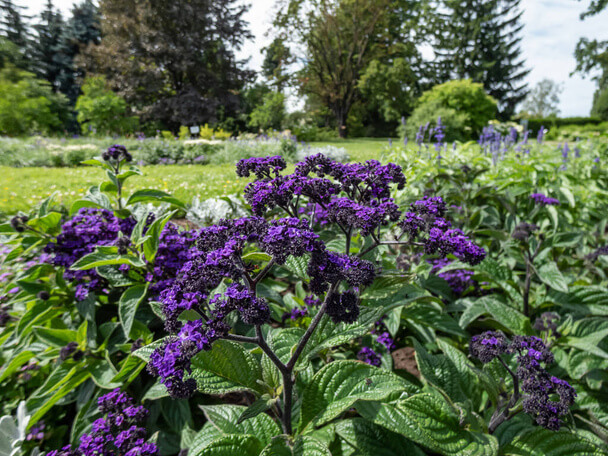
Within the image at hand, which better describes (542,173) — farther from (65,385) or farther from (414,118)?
(414,118)

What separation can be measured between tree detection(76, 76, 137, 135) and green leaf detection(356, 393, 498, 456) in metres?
22.5

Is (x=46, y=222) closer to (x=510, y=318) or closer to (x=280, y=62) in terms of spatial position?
(x=510, y=318)

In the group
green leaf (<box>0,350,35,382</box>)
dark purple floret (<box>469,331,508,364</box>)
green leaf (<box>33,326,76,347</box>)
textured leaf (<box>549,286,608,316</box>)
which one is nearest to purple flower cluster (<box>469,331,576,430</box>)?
dark purple floret (<box>469,331,508,364</box>)

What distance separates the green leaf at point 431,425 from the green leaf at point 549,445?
18 cm

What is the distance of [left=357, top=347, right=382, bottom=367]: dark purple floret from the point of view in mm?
1805

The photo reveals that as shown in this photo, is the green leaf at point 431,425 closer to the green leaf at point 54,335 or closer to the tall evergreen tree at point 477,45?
the green leaf at point 54,335

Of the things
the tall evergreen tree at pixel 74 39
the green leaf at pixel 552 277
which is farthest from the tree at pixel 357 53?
the green leaf at pixel 552 277

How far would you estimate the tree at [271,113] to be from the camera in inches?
1034

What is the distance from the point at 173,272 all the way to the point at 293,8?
29576 millimetres

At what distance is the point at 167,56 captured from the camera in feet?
83.0

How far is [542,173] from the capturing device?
3.99 meters

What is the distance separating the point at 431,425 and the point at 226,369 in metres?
0.73

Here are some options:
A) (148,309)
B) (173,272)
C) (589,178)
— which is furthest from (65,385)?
(589,178)

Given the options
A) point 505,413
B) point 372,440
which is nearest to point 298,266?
point 372,440
